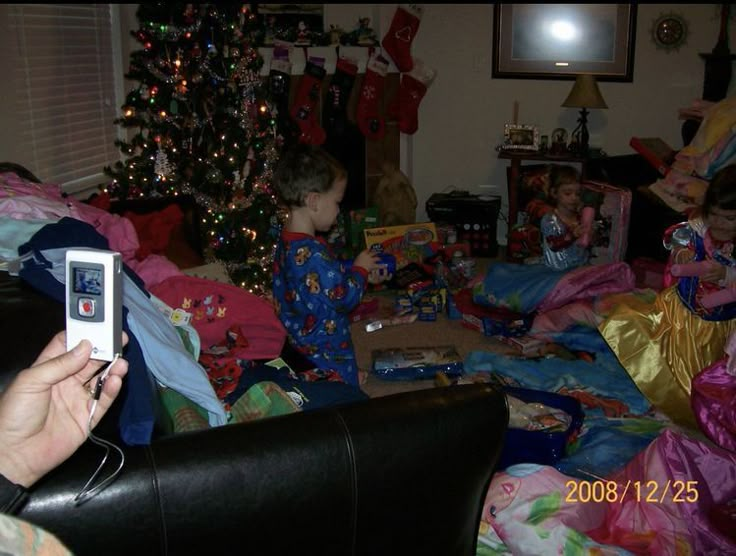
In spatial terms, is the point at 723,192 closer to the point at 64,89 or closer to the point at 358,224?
the point at 358,224

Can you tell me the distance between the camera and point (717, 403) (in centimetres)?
263

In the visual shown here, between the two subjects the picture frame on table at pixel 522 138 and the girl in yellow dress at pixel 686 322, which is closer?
the girl in yellow dress at pixel 686 322

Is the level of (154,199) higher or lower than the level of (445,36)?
lower

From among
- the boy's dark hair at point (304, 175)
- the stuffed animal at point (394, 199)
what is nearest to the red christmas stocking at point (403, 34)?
the stuffed animal at point (394, 199)

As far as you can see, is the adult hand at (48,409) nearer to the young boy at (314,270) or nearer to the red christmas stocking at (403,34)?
the young boy at (314,270)

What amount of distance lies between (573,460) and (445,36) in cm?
374

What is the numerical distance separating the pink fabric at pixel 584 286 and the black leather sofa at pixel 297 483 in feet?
7.81

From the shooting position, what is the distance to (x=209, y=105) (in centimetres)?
401

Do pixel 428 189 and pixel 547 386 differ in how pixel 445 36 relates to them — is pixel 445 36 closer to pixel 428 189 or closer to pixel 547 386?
pixel 428 189

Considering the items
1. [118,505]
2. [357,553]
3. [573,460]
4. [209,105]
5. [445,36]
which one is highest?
[445,36]

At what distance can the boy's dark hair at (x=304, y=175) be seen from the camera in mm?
2648

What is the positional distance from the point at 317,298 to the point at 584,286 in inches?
67.3

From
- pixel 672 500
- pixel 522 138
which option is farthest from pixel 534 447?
pixel 522 138

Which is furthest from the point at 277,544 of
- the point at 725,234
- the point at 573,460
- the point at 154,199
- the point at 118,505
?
the point at 154,199
